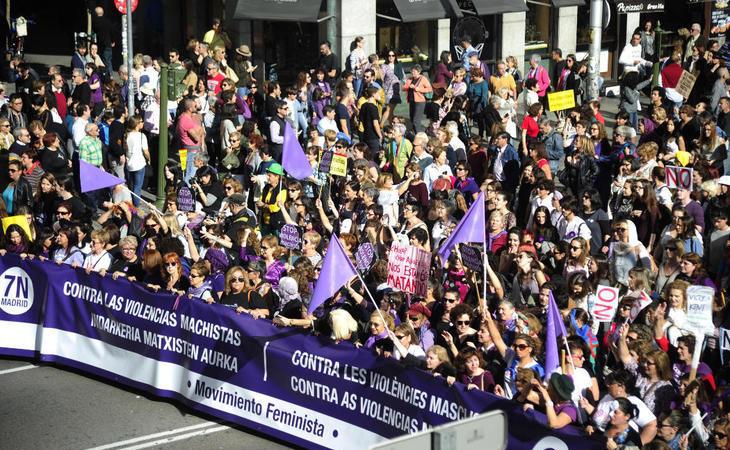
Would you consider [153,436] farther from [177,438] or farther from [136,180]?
[136,180]

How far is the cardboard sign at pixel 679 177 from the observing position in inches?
517

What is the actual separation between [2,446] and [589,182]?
24.7 feet

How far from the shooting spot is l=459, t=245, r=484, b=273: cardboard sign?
36.6ft

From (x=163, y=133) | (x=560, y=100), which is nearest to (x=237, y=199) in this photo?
(x=163, y=133)

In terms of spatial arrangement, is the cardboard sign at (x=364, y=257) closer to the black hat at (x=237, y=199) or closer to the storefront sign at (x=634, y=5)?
the black hat at (x=237, y=199)

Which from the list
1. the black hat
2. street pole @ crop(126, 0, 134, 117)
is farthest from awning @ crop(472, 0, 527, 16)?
the black hat

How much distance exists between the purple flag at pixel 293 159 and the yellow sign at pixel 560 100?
4945mm

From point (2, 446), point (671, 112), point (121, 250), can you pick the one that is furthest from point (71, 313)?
point (671, 112)

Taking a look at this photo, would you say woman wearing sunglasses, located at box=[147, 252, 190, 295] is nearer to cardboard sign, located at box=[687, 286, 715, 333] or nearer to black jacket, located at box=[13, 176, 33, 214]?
black jacket, located at box=[13, 176, 33, 214]

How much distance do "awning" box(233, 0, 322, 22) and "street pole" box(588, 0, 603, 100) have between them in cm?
627

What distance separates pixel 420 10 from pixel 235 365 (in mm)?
14494

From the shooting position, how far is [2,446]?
10.6 m

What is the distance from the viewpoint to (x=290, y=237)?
41.9 ft

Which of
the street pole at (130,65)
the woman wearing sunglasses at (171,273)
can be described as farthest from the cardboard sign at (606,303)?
the street pole at (130,65)
